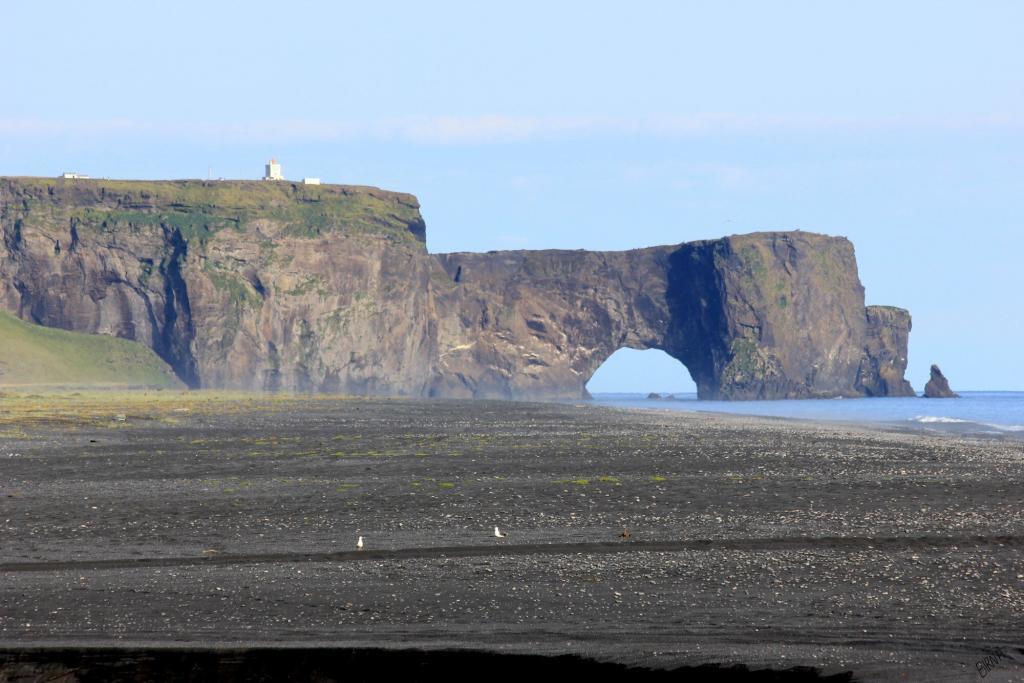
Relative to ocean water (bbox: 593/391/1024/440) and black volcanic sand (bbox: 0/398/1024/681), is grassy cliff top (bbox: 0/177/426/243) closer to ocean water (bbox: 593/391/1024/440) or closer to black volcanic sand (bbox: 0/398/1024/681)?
ocean water (bbox: 593/391/1024/440)

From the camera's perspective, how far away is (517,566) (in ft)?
51.9

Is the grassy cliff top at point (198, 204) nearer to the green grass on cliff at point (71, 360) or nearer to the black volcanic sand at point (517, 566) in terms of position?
the green grass on cliff at point (71, 360)

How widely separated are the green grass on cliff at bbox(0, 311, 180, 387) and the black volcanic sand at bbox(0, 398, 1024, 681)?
132115mm

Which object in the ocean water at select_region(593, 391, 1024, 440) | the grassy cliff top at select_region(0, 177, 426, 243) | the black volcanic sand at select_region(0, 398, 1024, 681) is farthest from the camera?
the grassy cliff top at select_region(0, 177, 426, 243)

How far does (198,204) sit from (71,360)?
3179 centimetres

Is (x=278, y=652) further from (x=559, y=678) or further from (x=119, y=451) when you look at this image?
(x=119, y=451)

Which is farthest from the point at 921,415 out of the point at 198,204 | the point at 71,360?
the point at 198,204

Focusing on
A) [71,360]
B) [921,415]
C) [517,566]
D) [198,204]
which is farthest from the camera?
[198,204]

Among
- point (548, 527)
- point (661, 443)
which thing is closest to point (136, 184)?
point (661, 443)

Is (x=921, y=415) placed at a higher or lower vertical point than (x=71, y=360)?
higher

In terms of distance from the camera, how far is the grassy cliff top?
18075 cm

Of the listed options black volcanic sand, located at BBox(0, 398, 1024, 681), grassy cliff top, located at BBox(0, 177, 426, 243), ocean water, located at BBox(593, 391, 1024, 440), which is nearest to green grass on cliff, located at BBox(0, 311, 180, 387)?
grassy cliff top, located at BBox(0, 177, 426, 243)

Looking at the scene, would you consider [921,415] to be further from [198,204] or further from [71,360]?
[198,204]

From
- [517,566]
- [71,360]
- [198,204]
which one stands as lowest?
[71,360]
